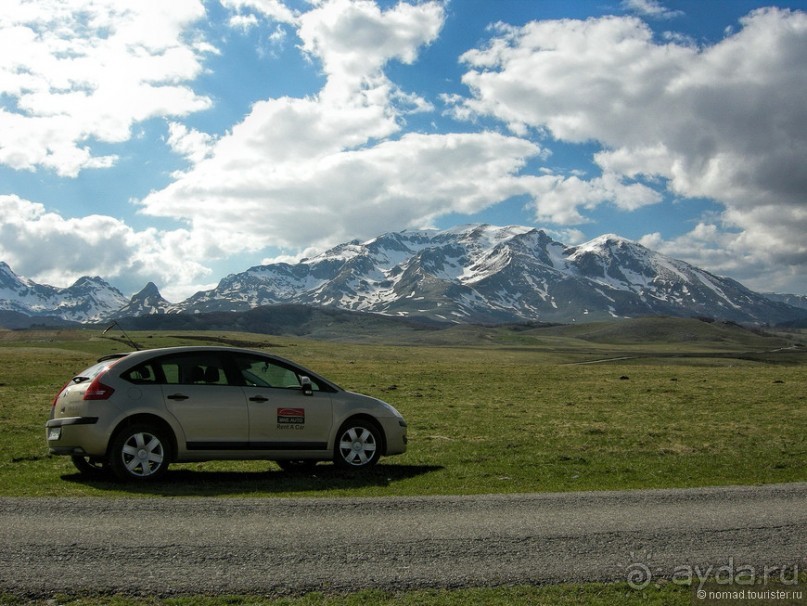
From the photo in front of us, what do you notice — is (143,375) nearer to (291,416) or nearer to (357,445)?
(291,416)

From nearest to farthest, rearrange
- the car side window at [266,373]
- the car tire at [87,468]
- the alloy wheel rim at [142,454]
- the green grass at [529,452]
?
the alloy wheel rim at [142,454], the green grass at [529,452], the car tire at [87,468], the car side window at [266,373]

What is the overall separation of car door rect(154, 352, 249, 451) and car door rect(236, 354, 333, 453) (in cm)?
23

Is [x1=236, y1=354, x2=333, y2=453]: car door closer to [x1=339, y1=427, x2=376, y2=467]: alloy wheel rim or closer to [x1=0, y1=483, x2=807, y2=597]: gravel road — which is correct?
[x1=339, y1=427, x2=376, y2=467]: alloy wheel rim

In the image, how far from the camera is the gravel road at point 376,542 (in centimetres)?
743

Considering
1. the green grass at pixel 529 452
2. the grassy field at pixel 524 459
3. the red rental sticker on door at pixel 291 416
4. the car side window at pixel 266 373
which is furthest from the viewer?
the car side window at pixel 266 373

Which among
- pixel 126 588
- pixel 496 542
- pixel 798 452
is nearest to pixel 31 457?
pixel 126 588

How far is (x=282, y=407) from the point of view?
1353cm

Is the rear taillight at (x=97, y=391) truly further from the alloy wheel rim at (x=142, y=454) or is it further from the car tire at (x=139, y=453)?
the alloy wheel rim at (x=142, y=454)

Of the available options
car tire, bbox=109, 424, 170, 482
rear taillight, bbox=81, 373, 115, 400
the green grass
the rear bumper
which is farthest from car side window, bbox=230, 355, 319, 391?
the rear bumper

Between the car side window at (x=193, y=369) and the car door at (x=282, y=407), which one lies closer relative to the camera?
the car side window at (x=193, y=369)

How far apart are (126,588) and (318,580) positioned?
1938 mm

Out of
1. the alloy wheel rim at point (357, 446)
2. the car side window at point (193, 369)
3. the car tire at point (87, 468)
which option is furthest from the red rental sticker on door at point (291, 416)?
the car tire at point (87, 468)

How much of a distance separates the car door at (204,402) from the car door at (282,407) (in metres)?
0.23

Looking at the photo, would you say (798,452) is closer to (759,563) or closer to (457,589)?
(759,563)
